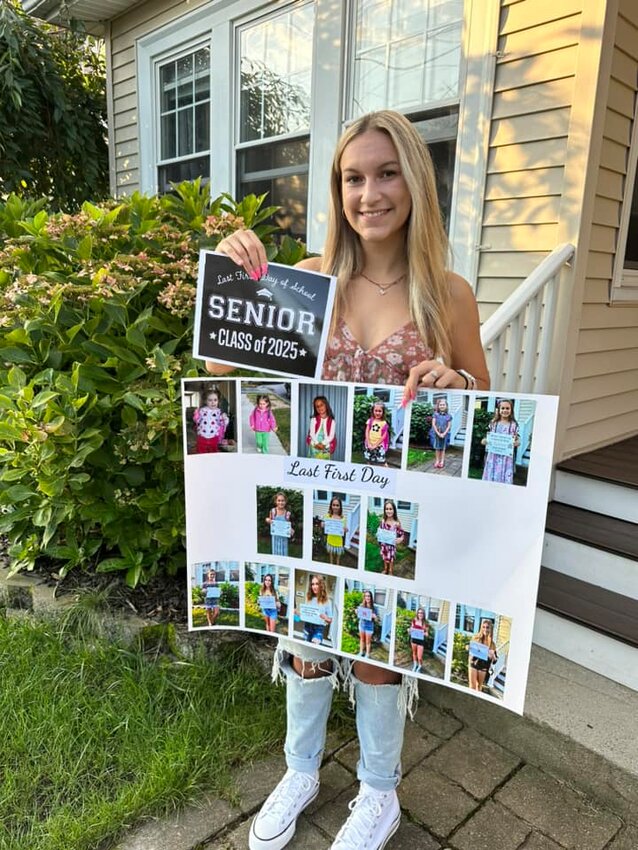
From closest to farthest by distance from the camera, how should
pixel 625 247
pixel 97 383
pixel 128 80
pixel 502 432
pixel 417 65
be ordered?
pixel 502 432
pixel 97 383
pixel 625 247
pixel 417 65
pixel 128 80

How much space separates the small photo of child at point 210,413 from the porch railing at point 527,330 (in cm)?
132

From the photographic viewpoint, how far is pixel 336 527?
1229 mm

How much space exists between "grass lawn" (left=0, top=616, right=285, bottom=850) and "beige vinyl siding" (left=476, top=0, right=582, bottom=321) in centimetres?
205

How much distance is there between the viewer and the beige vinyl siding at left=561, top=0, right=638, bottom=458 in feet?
8.09

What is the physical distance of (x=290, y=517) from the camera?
1267 mm

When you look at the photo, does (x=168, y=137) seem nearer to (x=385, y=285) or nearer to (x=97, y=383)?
(x=97, y=383)

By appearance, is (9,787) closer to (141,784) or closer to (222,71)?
(141,784)

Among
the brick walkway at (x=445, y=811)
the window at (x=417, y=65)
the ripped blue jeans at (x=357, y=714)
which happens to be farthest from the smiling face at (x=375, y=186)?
the window at (x=417, y=65)

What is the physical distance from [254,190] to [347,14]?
4.31 feet

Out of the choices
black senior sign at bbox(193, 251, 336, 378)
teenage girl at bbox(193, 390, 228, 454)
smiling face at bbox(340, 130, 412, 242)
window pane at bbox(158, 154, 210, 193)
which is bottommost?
teenage girl at bbox(193, 390, 228, 454)

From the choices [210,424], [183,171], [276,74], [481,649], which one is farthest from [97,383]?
[183,171]

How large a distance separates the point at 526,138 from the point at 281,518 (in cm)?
223

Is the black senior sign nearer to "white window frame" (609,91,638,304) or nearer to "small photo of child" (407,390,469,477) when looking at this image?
"small photo of child" (407,390,469,477)

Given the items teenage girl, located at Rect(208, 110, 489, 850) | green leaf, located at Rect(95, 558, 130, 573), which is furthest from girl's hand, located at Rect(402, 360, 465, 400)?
green leaf, located at Rect(95, 558, 130, 573)
